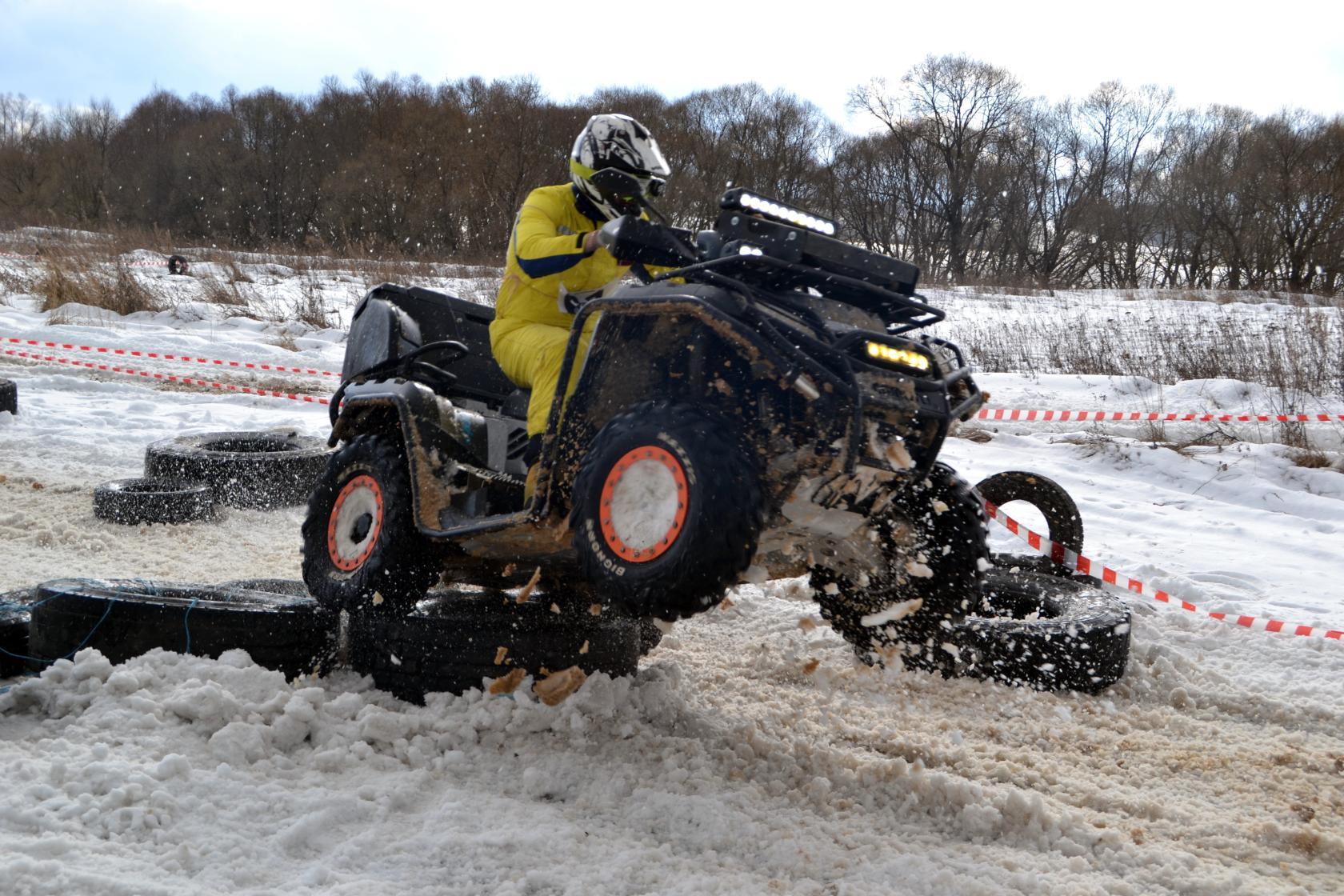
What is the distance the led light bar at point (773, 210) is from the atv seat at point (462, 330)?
1.74 metres

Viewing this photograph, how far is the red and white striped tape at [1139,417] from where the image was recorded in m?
10.3

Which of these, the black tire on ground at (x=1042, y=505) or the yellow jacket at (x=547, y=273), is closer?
the yellow jacket at (x=547, y=273)

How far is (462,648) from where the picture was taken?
397 centimetres

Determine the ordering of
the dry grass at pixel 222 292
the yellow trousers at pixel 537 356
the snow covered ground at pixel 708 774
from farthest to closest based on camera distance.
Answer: the dry grass at pixel 222 292
the yellow trousers at pixel 537 356
the snow covered ground at pixel 708 774

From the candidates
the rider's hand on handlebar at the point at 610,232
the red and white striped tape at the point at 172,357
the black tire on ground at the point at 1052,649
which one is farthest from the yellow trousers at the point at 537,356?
the red and white striped tape at the point at 172,357

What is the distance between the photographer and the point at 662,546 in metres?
2.99

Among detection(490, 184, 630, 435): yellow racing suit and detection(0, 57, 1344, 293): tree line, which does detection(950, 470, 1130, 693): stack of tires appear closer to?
detection(490, 184, 630, 435): yellow racing suit

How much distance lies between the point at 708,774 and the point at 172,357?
12.6 meters

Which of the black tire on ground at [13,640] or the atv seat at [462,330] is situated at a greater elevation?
the atv seat at [462,330]

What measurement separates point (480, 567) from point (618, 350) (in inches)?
50.3

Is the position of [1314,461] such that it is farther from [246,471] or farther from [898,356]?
[246,471]

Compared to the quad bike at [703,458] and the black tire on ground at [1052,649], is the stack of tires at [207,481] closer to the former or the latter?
the quad bike at [703,458]

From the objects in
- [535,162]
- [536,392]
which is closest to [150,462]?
[536,392]

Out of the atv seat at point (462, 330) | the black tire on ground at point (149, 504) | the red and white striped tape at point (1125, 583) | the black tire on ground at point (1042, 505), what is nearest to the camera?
the atv seat at point (462, 330)
